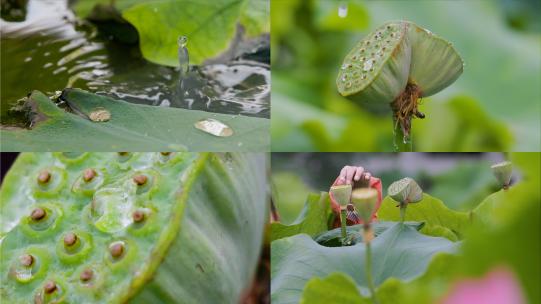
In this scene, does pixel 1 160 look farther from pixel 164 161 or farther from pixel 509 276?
pixel 509 276

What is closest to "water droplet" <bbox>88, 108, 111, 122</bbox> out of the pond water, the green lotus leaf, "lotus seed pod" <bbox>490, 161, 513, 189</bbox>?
the pond water

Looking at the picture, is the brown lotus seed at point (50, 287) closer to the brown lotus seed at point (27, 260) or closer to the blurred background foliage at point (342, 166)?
the brown lotus seed at point (27, 260)

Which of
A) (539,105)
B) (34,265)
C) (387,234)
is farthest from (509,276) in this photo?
(539,105)

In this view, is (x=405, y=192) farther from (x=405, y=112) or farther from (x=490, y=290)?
(x=490, y=290)

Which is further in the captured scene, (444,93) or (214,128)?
(444,93)

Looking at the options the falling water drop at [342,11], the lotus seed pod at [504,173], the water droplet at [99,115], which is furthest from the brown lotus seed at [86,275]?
the falling water drop at [342,11]

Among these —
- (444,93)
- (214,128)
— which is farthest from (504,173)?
(444,93)
